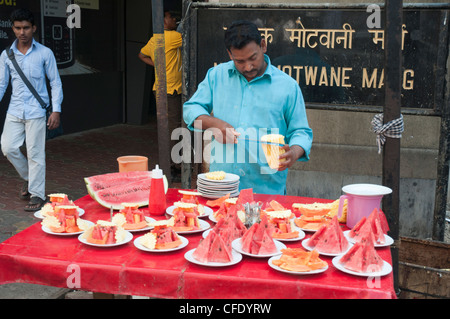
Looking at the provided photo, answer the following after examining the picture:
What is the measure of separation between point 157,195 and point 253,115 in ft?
3.55

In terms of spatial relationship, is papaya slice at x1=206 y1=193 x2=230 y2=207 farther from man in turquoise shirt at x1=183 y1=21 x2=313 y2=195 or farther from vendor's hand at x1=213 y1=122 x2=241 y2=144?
man in turquoise shirt at x1=183 y1=21 x2=313 y2=195

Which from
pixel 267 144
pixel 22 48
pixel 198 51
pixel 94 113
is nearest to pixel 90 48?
pixel 94 113

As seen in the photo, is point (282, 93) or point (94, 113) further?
point (94, 113)

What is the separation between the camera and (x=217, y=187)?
3.66 m

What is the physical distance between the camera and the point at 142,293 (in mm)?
2574

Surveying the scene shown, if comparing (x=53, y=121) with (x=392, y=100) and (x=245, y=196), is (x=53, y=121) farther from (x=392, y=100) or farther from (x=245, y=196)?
(x=392, y=100)

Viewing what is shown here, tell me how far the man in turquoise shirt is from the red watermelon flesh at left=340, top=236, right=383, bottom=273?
1362 mm

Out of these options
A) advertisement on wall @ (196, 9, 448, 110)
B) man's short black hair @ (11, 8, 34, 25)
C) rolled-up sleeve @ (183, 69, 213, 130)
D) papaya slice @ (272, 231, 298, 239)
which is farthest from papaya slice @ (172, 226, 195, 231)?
man's short black hair @ (11, 8, 34, 25)

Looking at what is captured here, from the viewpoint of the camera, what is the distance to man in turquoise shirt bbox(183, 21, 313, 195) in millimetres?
3975

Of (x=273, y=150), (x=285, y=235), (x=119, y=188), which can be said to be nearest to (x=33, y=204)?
(x=119, y=188)

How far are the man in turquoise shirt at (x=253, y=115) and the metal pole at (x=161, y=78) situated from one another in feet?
0.64

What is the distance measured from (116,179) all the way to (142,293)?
4.13ft

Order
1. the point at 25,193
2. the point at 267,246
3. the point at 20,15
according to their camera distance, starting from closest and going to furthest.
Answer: the point at 267,246
the point at 20,15
the point at 25,193
